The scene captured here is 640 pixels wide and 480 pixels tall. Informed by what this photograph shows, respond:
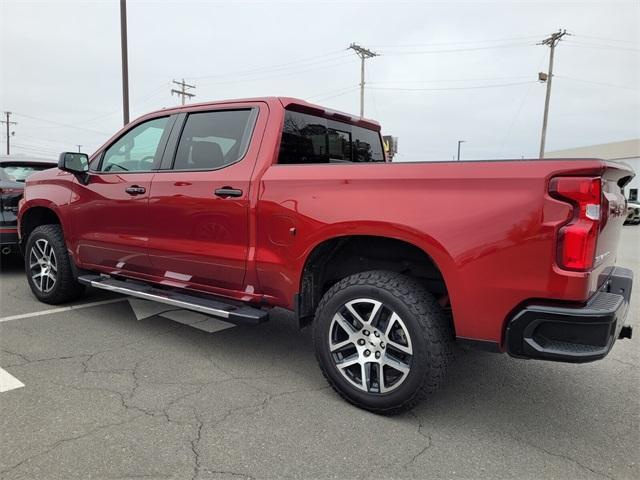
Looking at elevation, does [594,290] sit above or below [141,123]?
below

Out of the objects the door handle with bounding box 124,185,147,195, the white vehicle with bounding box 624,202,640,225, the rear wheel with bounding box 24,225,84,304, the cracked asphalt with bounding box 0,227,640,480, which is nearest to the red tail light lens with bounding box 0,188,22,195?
the rear wheel with bounding box 24,225,84,304

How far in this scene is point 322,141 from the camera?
381 centimetres

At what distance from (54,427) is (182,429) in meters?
0.70

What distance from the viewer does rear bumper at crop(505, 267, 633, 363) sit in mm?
2248

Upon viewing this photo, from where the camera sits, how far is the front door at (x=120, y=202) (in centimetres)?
404

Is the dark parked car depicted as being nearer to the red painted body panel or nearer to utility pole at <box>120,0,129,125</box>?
the red painted body panel

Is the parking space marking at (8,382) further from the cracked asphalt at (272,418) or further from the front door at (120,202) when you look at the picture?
the front door at (120,202)

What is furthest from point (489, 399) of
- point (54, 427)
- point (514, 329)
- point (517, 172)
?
point (54, 427)

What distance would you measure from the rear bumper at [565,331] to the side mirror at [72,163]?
12.9 feet

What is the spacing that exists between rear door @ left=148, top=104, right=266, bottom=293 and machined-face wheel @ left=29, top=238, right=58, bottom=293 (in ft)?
5.34

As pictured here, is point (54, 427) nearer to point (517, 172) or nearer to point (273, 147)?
point (273, 147)

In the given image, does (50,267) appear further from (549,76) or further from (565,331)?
(549,76)

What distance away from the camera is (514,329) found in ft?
7.80

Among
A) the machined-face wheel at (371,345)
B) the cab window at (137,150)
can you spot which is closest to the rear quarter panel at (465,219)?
the machined-face wheel at (371,345)
